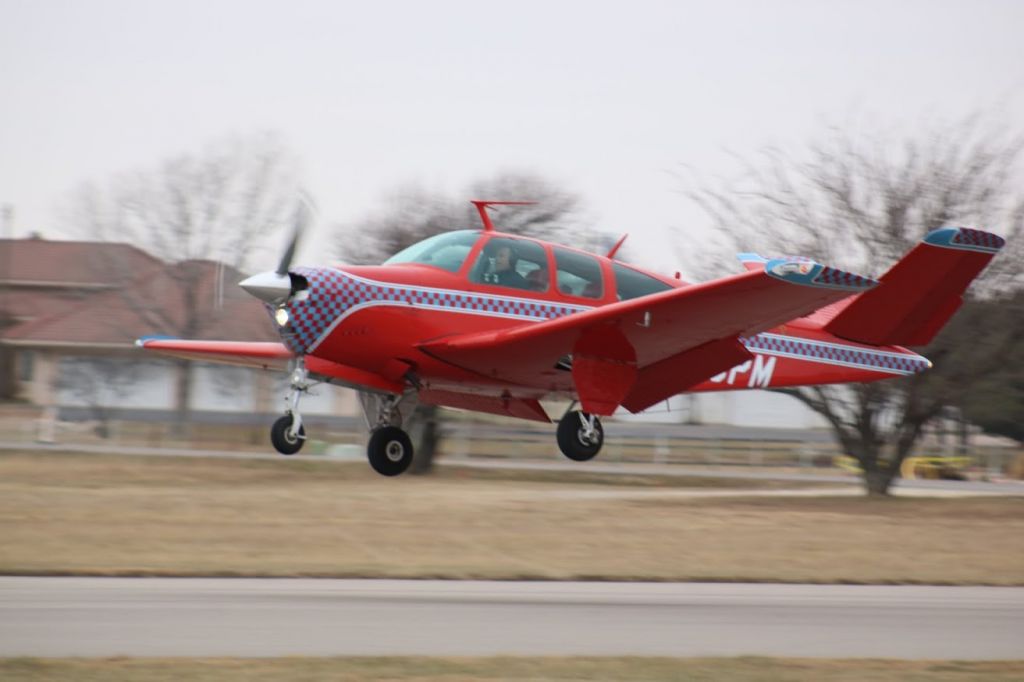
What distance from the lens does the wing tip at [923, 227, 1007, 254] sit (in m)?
12.2

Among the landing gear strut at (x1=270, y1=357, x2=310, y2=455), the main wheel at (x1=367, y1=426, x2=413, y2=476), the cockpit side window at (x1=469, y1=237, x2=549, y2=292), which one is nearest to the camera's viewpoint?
the landing gear strut at (x1=270, y1=357, x2=310, y2=455)

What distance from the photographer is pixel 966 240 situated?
493 inches

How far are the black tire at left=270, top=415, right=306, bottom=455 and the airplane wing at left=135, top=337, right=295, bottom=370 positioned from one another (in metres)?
1.77

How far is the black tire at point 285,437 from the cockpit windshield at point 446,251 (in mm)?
2090

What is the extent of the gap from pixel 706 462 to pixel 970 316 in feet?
56.5

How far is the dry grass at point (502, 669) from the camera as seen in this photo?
10.8 metres

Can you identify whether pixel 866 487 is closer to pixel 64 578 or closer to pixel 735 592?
pixel 735 592

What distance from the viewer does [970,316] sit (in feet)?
92.5

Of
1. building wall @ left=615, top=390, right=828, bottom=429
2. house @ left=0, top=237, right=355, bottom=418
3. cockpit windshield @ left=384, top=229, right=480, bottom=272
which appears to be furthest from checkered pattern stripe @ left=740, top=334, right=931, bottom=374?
building wall @ left=615, top=390, right=828, bottom=429

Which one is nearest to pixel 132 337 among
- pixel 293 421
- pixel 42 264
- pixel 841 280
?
pixel 42 264

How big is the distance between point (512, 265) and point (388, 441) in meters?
2.46

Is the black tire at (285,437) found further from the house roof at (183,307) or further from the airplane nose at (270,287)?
the house roof at (183,307)

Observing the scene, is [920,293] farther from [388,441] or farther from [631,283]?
[388,441]

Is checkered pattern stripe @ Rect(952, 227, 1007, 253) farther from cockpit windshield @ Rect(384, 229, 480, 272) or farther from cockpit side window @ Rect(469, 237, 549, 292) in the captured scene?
cockpit windshield @ Rect(384, 229, 480, 272)
